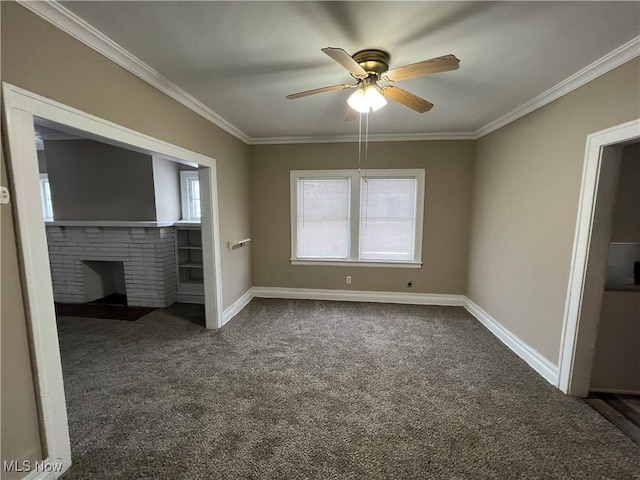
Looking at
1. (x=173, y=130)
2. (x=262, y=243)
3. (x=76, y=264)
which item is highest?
(x=173, y=130)

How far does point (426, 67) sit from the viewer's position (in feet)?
5.21

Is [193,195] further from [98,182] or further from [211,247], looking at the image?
[211,247]

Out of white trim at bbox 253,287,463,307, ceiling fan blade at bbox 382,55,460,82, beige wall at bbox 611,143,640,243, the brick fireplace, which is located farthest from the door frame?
beige wall at bbox 611,143,640,243

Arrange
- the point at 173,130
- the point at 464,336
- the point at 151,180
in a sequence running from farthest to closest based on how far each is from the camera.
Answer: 1. the point at 151,180
2. the point at 464,336
3. the point at 173,130

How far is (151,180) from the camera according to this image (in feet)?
13.3

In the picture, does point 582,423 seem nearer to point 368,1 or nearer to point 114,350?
point 368,1

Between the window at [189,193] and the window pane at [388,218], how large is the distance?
9.25ft

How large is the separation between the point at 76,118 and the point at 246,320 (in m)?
2.70

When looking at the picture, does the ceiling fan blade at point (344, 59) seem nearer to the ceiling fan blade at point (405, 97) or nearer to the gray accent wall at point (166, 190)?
the ceiling fan blade at point (405, 97)

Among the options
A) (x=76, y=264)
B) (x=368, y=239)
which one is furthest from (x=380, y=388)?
(x=76, y=264)

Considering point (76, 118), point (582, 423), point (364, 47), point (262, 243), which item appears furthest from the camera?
point (262, 243)

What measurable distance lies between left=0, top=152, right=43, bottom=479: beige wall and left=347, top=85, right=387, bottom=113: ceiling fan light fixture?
1.98 m

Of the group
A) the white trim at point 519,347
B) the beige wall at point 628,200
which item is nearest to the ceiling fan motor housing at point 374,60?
the beige wall at point 628,200

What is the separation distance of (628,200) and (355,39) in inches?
95.5
